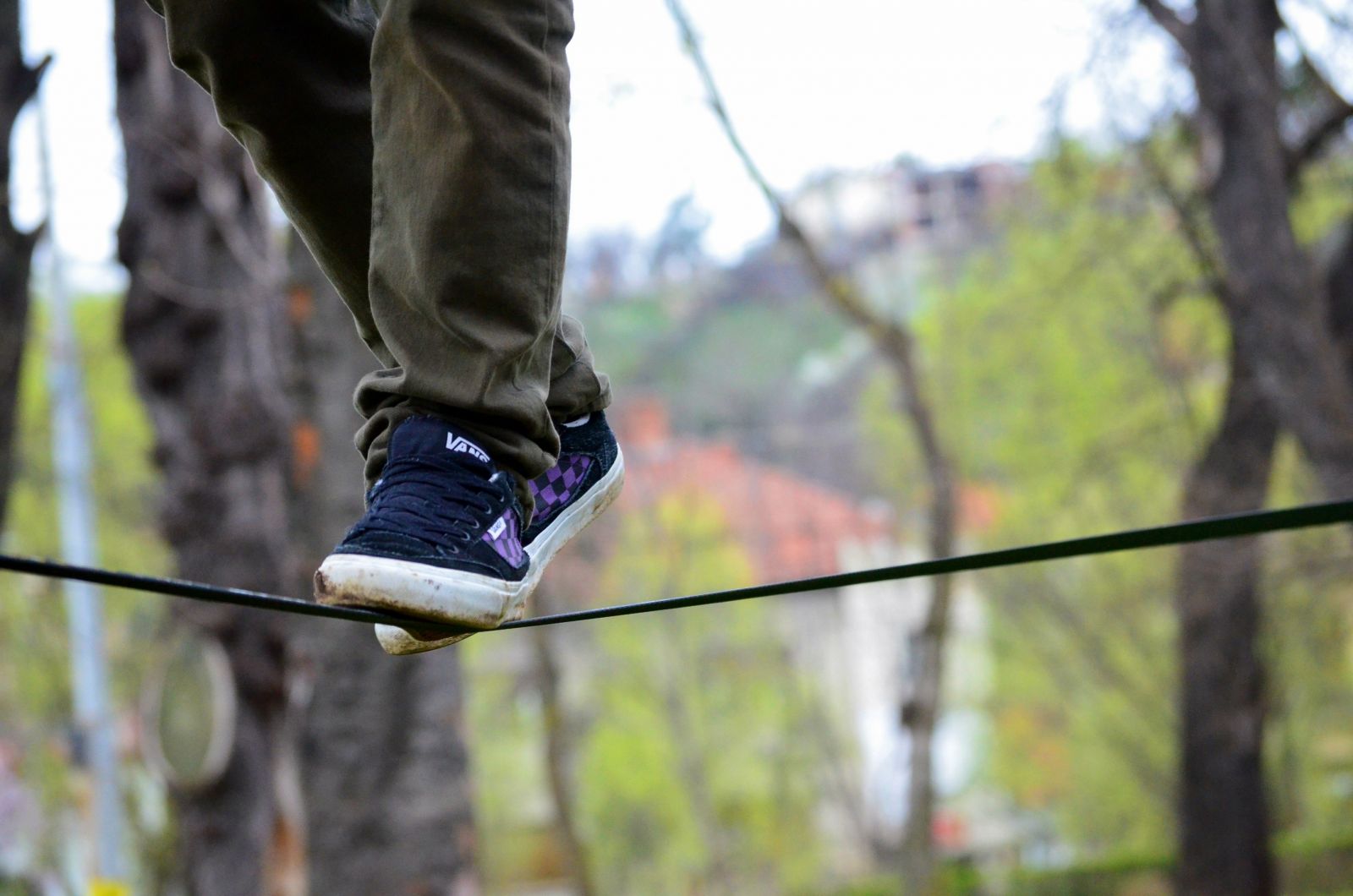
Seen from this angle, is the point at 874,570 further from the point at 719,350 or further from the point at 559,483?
the point at 719,350

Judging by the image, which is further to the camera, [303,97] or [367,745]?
[367,745]

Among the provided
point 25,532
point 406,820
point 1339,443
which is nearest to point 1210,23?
point 1339,443

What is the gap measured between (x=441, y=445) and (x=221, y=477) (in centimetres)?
473

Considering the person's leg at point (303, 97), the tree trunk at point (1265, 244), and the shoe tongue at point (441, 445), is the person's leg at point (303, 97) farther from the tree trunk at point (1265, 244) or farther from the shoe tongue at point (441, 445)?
the tree trunk at point (1265, 244)

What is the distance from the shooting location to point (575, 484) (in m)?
1.93

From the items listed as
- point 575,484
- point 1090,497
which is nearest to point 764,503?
point 1090,497

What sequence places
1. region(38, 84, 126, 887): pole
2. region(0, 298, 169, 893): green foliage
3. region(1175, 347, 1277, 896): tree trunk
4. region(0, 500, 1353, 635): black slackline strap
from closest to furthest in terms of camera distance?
region(0, 500, 1353, 635): black slackline strap → region(1175, 347, 1277, 896): tree trunk → region(38, 84, 126, 887): pole → region(0, 298, 169, 893): green foliage

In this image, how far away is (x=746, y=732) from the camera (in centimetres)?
2486

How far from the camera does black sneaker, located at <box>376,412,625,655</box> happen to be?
187 centimetres

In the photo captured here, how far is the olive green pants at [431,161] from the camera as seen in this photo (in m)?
1.52

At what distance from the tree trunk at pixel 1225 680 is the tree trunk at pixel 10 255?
698 cm

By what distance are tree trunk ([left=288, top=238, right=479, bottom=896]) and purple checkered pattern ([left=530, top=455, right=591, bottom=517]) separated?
455 cm

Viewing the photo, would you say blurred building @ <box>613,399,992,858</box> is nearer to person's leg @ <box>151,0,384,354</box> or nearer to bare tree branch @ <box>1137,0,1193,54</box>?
bare tree branch @ <box>1137,0,1193,54</box>

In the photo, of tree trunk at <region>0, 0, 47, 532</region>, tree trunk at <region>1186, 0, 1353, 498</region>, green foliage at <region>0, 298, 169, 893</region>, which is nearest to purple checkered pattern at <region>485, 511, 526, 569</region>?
tree trunk at <region>0, 0, 47, 532</region>
